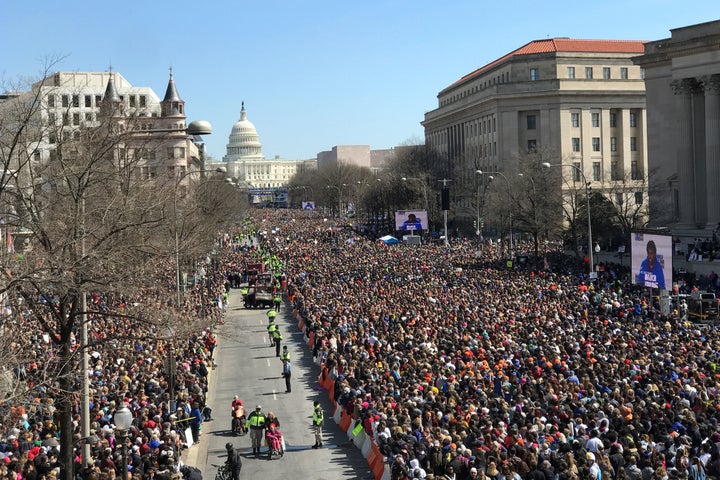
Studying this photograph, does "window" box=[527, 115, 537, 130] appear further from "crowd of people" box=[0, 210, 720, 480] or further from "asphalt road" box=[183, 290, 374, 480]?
"asphalt road" box=[183, 290, 374, 480]

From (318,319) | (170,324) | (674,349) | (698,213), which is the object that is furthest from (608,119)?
(170,324)

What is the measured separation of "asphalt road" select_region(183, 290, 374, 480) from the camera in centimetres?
2333

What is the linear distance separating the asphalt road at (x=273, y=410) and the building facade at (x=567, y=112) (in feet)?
218

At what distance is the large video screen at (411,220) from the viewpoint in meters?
84.9

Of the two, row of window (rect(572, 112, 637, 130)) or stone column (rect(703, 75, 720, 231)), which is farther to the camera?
row of window (rect(572, 112, 637, 130))

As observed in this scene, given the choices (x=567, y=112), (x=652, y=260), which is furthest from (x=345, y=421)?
(x=567, y=112)

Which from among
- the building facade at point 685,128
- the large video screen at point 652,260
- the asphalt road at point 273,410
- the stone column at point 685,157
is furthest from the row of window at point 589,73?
the large video screen at point 652,260

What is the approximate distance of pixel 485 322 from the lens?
35.5 meters

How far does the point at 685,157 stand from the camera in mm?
66125

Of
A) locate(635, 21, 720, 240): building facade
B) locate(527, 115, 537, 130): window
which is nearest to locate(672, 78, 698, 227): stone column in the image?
locate(635, 21, 720, 240): building facade

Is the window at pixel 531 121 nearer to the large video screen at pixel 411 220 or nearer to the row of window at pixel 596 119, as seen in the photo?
the row of window at pixel 596 119

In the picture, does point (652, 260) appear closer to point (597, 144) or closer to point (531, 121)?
point (597, 144)

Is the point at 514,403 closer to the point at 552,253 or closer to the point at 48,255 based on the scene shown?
the point at 48,255

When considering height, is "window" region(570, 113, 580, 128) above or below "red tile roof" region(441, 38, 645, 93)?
below
